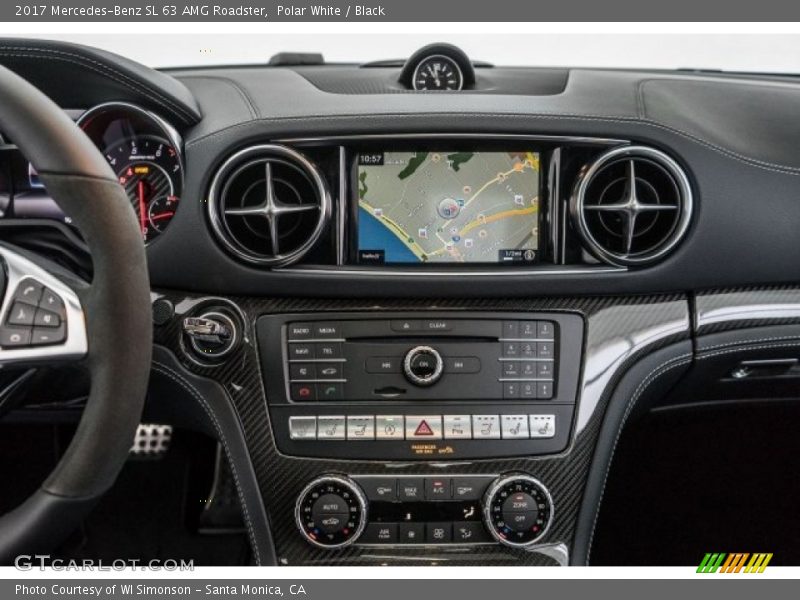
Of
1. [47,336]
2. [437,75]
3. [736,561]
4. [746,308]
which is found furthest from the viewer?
[736,561]

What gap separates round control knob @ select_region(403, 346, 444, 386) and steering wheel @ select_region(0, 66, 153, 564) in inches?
24.1

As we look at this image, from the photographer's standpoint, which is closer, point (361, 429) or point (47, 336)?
point (47, 336)

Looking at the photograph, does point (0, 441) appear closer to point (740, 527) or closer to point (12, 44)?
point (12, 44)

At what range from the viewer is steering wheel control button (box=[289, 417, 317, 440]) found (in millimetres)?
1914

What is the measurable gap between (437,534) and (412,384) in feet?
0.95

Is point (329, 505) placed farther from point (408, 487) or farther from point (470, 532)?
point (470, 532)

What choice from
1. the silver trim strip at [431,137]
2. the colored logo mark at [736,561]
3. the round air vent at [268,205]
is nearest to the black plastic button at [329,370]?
the round air vent at [268,205]

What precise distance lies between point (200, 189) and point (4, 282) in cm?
53

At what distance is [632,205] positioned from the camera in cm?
188

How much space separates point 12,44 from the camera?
1700 millimetres

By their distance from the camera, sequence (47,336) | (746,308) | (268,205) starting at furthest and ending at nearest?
(746,308)
(268,205)
(47,336)

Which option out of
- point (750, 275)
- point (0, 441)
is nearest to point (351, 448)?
point (750, 275)

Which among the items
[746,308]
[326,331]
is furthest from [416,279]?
[746,308]

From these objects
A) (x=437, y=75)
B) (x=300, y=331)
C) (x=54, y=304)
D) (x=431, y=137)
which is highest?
(x=437, y=75)
